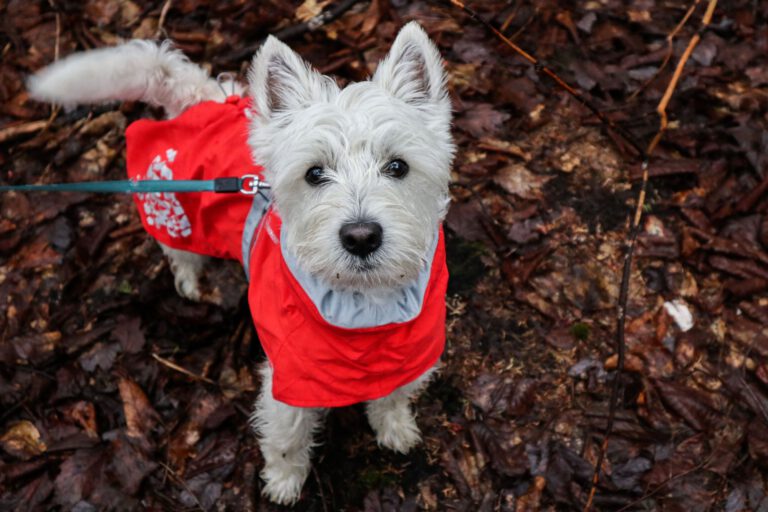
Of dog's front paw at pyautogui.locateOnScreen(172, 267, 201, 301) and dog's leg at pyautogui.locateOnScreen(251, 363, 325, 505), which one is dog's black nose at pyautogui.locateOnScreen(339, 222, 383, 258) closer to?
dog's leg at pyautogui.locateOnScreen(251, 363, 325, 505)

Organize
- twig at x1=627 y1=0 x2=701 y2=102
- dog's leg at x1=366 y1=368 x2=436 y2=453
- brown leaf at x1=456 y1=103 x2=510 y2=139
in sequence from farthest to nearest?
twig at x1=627 y1=0 x2=701 y2=102
brown leaf at x1=456 y1=103 x2=510 y2=139
dog's leg at x1=366 y1=368 x2=436 y2=453

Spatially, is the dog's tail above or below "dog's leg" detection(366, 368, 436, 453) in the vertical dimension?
above

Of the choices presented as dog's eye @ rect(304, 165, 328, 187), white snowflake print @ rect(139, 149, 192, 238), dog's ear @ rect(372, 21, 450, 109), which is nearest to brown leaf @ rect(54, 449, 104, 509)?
white snowflake print @ rect(139, 149, 192, 238)

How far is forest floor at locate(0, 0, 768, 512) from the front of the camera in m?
A: 3.76

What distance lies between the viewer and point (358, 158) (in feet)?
8.86

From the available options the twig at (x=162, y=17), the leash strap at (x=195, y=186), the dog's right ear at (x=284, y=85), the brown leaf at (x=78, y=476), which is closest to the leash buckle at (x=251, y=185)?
the leash strap at (x=195, y=186)

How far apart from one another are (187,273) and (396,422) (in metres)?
2.07

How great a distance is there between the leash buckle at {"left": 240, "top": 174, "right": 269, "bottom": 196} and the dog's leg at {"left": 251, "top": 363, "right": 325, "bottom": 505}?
1.11 meters

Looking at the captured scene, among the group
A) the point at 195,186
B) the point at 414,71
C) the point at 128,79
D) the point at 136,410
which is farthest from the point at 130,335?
the point at 414,71

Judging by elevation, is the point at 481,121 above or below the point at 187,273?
above

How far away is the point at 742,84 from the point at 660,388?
121 inches

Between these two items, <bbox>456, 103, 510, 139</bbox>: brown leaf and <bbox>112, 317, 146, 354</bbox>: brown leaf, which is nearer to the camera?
<bbox>112, 317, 146, 354</bbox>: brown leaf

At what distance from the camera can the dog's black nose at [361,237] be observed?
2.44 metres

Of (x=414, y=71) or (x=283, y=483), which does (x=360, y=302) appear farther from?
(x=283, y=483)
